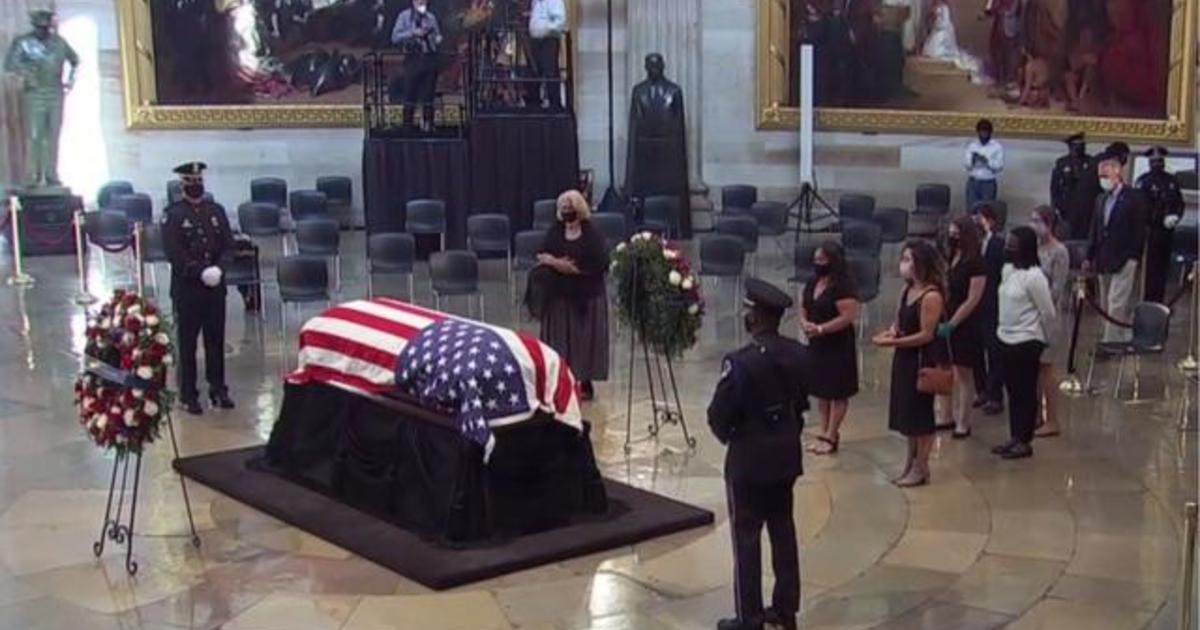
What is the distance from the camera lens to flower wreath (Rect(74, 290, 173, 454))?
9.11 m

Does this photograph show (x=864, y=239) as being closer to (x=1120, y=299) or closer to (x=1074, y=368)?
(x=1120, y=299)

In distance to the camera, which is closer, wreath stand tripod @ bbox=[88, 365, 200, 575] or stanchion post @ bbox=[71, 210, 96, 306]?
wreath stand tripod @ bbox=[88, 365, 200, 575]

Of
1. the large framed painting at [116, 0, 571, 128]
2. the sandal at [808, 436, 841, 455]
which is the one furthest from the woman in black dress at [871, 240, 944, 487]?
the large framed painting at [116, 0, 571, 128]

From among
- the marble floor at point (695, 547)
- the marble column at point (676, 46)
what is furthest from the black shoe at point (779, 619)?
the marble column at point (676, 46)

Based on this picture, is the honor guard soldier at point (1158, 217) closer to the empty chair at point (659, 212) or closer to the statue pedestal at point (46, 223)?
the empty chair at point (659, 212)

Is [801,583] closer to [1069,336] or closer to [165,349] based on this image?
[165,349]

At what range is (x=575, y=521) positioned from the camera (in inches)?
385

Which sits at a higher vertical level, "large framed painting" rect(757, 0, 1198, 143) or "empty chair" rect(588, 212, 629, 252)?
"large framed painting" rect(757, 0, 1198, 143)

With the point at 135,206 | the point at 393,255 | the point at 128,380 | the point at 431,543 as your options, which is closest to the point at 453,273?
the point at 393,255

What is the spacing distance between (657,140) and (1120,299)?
8452 mm

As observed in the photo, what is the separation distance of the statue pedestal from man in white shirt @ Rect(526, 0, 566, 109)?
583cm

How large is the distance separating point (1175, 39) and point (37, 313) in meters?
12.7

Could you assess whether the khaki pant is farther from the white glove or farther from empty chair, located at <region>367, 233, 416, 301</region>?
the white glove

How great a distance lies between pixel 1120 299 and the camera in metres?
14.3
